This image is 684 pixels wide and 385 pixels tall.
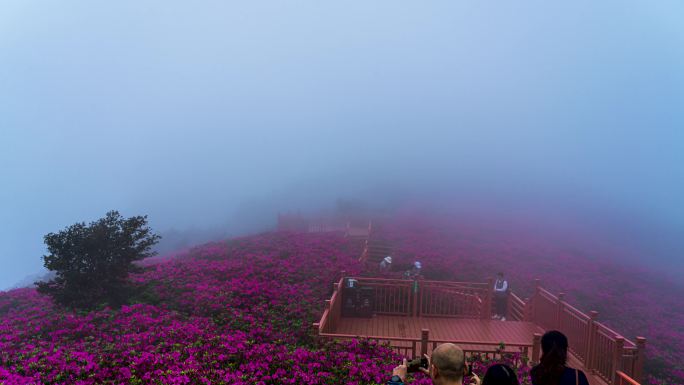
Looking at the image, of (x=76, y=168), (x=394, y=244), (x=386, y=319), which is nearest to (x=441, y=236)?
(x=394, y=244)

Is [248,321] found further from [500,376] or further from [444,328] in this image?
[500,376]

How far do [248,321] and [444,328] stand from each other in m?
6.08

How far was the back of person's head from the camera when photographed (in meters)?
2.90

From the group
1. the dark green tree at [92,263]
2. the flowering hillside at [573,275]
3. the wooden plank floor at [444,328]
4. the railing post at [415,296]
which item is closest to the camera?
the dark green tree at [92,263]

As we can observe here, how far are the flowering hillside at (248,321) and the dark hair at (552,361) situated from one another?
4.08 metres

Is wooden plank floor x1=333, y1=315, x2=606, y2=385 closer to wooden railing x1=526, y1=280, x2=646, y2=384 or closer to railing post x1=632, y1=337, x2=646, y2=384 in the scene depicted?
wooden railing x1=526, y1=280, x2=646, y2=384

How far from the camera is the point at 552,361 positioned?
3264 mm

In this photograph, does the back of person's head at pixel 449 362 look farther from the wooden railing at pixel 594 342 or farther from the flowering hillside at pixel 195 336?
the wooden railing at pixel 594 342

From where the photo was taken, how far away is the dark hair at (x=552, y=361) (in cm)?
325

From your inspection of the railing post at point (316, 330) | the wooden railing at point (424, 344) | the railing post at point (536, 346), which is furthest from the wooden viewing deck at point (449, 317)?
the railing post at point (536, 346)

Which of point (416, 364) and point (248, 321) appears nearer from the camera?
point (416, 364)

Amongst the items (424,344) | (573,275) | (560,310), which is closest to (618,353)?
(560,310)

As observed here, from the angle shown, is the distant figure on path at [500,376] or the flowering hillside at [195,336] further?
the flowering hillside at [195,336]

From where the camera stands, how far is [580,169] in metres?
80.4
